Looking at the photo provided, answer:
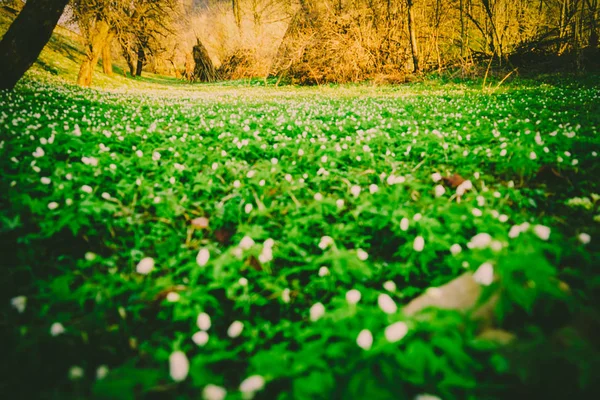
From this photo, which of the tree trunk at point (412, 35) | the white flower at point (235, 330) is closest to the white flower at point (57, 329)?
the white flower at point (235, 330)

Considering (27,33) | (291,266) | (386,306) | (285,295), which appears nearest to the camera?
(386,306)

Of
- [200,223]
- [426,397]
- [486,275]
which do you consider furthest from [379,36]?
[426,397]

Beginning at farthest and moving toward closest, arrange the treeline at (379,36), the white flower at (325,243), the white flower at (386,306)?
1. the treeline at (379,36)
2. the white flower at (325,243)
3. the white flower at (386,306)

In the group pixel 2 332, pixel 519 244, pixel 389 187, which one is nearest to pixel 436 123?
pixel 389 187

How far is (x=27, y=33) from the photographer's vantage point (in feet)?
25.0

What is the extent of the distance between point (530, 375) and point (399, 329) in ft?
1.50

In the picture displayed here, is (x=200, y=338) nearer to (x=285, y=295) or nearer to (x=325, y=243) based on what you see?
(x=285, y=295)

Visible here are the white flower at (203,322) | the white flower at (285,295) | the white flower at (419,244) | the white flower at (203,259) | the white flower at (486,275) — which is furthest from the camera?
the white flower at (419,244)

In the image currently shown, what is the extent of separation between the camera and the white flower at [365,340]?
1290 mm

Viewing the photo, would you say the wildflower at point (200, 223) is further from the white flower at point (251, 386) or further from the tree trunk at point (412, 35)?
the tree trunk at point (412, 35)

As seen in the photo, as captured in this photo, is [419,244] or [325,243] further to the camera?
[325,243]

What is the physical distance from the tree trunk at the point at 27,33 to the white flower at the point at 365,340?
10.5 metres

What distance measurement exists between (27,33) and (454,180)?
1048cm

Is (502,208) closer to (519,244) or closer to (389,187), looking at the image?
(389,187)
